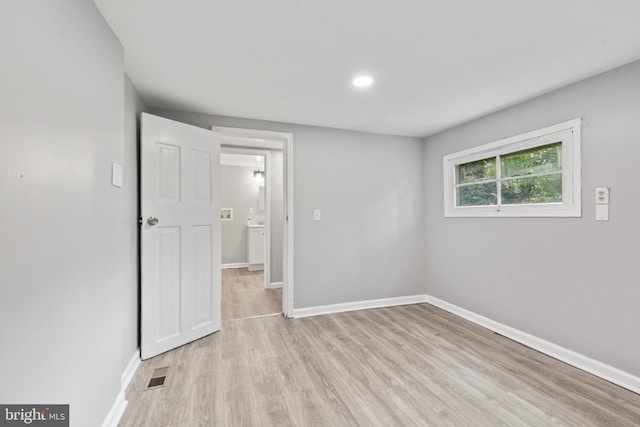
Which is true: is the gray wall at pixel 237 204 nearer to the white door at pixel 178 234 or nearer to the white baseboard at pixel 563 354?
the white door at pixel 178 234

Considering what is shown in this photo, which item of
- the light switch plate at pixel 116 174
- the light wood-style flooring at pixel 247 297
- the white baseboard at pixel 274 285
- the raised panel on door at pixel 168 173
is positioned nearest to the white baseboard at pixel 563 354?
the light wood-style flooring at pixel 247 297

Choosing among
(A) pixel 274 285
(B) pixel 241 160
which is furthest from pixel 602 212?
(B) pixel 241 160

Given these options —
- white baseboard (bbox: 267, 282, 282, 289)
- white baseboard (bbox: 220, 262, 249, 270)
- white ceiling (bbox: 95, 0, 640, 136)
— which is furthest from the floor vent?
white baseboard (bbox: 220, 262, 249, 270)

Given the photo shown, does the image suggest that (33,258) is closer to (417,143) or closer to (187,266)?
(187,266)

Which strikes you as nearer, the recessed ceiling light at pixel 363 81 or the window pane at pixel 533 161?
the recessed ceiling light at pixel 363 81

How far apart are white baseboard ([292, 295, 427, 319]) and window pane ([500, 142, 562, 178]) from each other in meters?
1.84

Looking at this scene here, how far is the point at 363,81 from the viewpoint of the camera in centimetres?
223

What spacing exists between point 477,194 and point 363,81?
1856 mm

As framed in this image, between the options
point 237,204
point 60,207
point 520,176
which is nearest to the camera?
point 60,207

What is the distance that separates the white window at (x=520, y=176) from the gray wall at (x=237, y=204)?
431 cm

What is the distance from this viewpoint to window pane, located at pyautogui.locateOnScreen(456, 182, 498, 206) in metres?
2.99

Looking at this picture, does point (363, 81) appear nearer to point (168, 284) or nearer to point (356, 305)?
point (168, 284)

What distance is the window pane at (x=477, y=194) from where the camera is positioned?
299 centimetres

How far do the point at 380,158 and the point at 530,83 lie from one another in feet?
5.49
